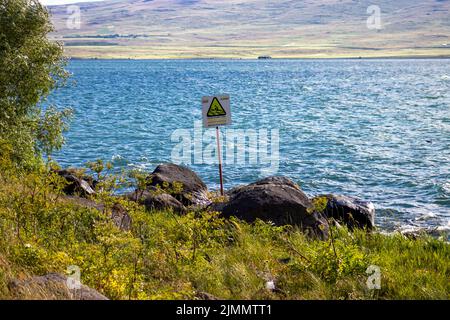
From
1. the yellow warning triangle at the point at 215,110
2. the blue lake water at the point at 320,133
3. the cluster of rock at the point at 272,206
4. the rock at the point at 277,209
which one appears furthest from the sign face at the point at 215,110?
the blue lake water at the point at 320,133

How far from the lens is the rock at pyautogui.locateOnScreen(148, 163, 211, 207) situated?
22328 millimetres

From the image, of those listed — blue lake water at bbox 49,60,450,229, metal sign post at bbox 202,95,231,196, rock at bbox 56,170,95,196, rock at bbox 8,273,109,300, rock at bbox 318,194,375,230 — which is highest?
metal sign post at bbox 202,95,231,196

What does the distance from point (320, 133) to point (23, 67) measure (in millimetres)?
30058

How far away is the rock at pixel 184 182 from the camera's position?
2233 cm

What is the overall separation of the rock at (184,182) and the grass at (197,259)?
7.83 meters

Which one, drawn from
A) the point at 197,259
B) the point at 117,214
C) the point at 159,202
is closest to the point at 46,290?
the point at 197,259

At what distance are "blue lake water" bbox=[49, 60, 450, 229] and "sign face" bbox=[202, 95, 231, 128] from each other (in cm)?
711

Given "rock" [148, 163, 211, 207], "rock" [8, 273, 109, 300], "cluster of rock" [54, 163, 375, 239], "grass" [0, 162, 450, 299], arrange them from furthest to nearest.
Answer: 1. "rock" [148, 163, 211, 207]
2. "cluster of rock" [54, 163, 375, 239]
3. "grass" [0, 162, 450, 299]
4. "rock" [8, 273, 109, 300]

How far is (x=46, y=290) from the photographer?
28.0ft

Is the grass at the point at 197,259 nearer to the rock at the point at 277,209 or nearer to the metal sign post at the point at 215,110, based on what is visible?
the rock at the point at 277,209

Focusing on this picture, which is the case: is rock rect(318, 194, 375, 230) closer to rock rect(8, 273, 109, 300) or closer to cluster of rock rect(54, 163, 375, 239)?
cluster of rock rect(54, 163, 375, 239)

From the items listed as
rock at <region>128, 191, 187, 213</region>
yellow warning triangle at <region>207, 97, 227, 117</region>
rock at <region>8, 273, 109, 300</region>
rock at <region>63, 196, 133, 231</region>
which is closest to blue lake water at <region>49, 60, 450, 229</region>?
yellow warning triangle at <region>207, 97, 227, 117</region>
